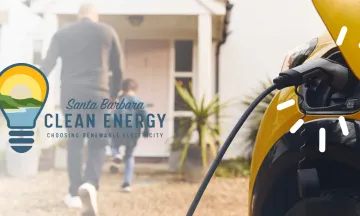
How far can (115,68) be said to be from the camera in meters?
1.67

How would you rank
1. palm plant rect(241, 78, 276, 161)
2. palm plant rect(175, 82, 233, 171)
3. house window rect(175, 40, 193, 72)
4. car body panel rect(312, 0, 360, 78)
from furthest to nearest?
house window rect(175, 40, 193, 72)
palm plant rect(175, 82, 233, 171)
palm plant rect(241, 78, 276, 161)
car body panel rect(312, 0, 360, 78)

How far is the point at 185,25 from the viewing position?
1997 millimetres

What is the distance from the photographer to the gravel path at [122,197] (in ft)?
5.19

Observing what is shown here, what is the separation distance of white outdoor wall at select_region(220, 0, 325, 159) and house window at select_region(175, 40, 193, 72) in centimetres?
16

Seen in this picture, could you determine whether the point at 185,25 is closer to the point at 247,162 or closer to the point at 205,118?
the point at 205,118

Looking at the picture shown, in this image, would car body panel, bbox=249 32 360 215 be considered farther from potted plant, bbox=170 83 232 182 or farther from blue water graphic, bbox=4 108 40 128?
blue water graphic, bbox=4 108 40 128

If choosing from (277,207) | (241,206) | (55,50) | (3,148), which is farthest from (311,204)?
(3,148)

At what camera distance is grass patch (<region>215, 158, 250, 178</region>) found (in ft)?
4.87

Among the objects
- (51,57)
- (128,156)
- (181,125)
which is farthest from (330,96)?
(51,57)

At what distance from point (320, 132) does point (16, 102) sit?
1212 millimetres

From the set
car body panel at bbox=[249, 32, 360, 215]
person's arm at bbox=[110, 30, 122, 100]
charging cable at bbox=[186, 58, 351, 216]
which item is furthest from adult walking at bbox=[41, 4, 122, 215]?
charging cable at bbox=[186, 58, 351, 216]

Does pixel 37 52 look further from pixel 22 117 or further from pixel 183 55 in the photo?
pixel 183 55

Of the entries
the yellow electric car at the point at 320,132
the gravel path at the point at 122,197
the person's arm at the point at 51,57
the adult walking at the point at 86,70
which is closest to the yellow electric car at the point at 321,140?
the yellow electric car at the point at 320,132

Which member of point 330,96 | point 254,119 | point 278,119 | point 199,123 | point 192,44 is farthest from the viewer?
point 192,44
